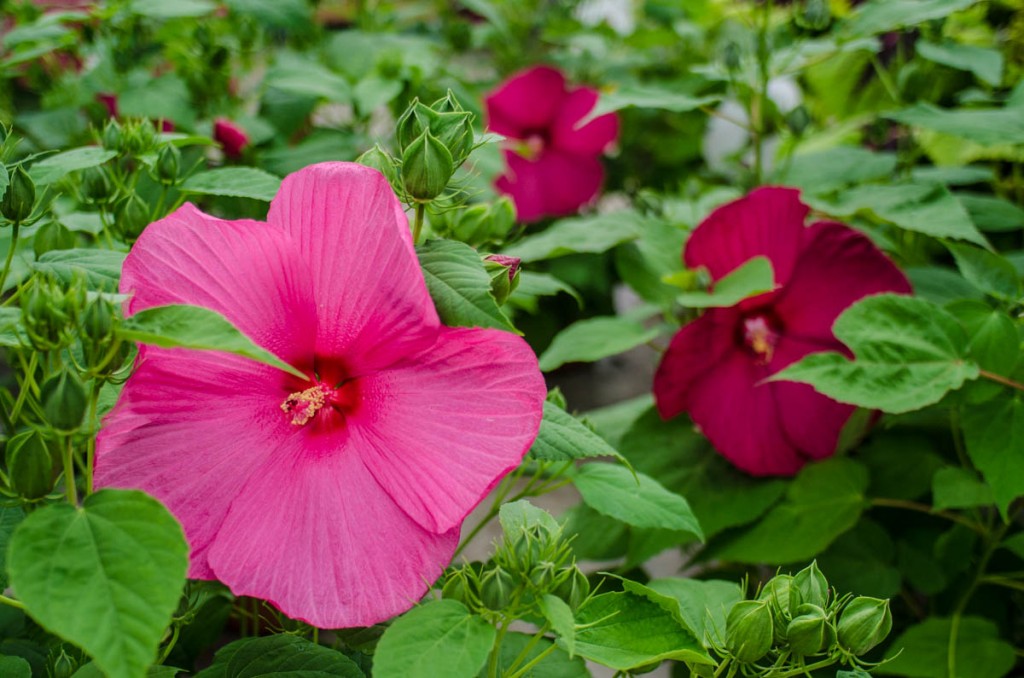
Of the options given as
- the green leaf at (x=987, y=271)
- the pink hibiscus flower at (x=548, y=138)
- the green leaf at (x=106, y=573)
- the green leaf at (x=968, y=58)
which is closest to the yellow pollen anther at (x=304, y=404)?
the green leaf at (x=106, y=573)

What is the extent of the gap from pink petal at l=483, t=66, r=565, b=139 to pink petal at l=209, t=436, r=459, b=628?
96cm

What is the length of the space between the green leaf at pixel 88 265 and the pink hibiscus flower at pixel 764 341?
479 mm

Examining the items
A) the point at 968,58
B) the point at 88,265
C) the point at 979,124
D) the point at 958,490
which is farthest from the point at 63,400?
the point at 968,58

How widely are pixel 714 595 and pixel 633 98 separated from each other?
501 mm

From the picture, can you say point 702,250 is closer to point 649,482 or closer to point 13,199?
point 649,482

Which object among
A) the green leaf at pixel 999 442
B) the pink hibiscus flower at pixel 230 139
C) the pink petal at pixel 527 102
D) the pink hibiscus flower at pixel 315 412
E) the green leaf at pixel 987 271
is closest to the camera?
the pink hibiscus flower at pixel 315 412

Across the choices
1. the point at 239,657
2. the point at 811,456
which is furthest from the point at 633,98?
the point at 239,657

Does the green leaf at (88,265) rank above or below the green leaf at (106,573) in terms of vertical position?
above

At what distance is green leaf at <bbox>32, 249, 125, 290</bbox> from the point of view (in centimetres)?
52

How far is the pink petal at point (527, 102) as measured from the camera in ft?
4.54

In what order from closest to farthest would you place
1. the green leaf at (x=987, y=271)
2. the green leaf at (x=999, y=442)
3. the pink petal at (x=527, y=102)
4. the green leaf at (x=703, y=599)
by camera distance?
the green leaf at (x=703, y=599), the green leaf at (x=999, y=442), the green leaf at (x=987, y=271), the pink petal at (x=527, y=102)

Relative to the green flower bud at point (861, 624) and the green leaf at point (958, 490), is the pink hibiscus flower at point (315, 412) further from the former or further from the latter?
the green leaf at point (958, 490)

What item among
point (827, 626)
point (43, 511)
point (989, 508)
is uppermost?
point (43, 511)

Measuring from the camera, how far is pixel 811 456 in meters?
0.90
